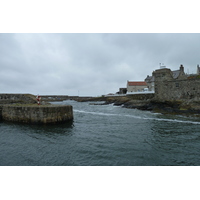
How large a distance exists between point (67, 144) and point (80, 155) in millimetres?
1896

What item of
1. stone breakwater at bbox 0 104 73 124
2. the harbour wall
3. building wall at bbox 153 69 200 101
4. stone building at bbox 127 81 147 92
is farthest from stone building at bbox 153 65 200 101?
stone building at bbox 127 81 147 92

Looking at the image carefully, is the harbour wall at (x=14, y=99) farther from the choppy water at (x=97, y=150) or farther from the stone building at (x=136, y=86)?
the stone building at (x=136, y=86)

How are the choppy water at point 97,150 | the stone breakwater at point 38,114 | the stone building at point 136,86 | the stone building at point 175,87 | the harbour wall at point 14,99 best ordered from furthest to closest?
the stone building at point 136,86 → the stone building at point 175,87 → the harbour wall at point 14,99 → the stone breakwater at point 38,114 → the choppy water at point 97,150

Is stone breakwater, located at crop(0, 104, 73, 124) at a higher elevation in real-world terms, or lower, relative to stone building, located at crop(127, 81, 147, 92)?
lower

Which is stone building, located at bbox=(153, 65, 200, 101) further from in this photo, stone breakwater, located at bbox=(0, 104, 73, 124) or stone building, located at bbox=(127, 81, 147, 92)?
stone building, located at bbox=(127, 81, 147, 92)

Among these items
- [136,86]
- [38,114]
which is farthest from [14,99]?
[136,86]

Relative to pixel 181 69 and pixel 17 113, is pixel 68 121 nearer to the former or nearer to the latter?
pixel 17 113

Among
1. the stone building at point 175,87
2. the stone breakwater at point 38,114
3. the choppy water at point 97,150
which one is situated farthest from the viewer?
the stone building at point 175,87

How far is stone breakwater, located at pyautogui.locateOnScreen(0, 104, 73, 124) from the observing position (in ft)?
41.4

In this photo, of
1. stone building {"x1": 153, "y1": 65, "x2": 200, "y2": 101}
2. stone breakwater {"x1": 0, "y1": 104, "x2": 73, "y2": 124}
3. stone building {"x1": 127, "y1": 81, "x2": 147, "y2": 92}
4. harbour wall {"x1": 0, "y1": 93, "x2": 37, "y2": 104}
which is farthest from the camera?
stone building {"x1": 127, "y1": 81, "x2": 147, "y2": 92}

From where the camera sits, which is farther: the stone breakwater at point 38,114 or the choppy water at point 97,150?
the stone breakwater at point 38,114

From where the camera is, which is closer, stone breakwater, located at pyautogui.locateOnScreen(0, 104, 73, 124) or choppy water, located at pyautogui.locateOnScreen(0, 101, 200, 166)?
choppy water, located at pyautogui.locateOnScreen(0, 101, 200, 166)

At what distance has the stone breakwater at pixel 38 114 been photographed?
12633 mm

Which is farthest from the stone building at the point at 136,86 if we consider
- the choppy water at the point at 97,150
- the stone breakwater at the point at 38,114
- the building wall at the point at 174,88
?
the choppy water at the point at 97,150
